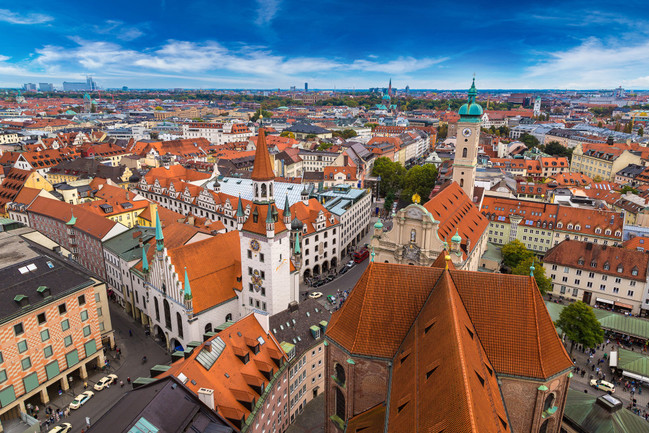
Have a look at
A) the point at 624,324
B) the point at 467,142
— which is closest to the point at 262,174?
the point at 467,142

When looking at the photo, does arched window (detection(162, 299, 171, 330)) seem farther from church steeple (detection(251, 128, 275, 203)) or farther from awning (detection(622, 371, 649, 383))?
awning (detection(622, 371, 649, 383))

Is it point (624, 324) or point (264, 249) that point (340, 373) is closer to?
point (264, 249)

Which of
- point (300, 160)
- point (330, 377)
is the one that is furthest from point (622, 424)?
point (300, 160)

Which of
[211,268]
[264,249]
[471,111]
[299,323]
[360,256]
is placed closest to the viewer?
[299,323]

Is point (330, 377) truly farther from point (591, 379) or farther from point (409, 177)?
point (409, 177)

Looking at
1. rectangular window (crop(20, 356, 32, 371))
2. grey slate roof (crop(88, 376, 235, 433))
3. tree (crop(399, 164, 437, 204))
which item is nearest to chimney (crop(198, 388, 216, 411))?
grey slate roof (crop(88, 376, 235, 433))

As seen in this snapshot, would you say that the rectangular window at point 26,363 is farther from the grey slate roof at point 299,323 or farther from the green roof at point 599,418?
the green roof at point 599,418
